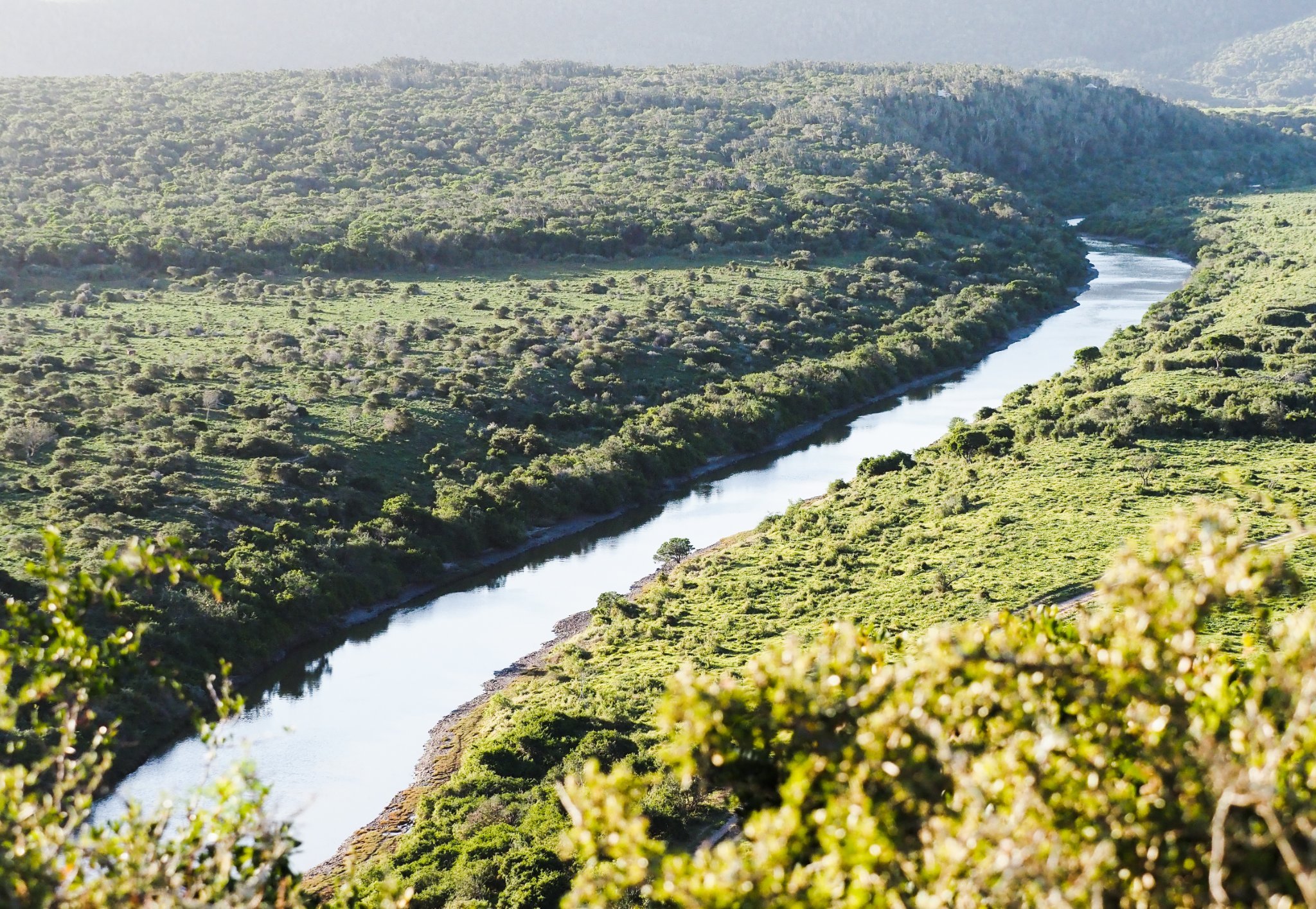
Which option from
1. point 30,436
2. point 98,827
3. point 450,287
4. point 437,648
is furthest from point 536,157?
point 98,827

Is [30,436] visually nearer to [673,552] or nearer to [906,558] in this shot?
[673,552]

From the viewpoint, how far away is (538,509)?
50.4 metres

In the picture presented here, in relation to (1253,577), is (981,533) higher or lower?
lower

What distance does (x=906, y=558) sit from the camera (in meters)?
41.2

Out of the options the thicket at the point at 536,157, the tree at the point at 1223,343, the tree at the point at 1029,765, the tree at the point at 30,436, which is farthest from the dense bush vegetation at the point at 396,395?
the tree at the point at 1029,765

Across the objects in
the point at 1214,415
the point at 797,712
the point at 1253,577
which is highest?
the point at 1253,577

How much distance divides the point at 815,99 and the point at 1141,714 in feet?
515

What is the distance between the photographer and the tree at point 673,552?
45.6 meters

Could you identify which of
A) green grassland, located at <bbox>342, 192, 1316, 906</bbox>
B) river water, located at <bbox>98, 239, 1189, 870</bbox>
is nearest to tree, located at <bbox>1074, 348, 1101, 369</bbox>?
green grassland, located at <bbox>342, 192, 1316, 906</bbox>

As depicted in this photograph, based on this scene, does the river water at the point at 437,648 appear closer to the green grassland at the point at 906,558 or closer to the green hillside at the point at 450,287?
the green hillside at the point at 450,287

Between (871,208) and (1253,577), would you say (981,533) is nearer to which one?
(1253,577)

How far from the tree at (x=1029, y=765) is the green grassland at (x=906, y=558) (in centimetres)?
995

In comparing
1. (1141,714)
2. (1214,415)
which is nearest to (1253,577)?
(1141,714)

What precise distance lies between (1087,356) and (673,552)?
37511 millimetres
